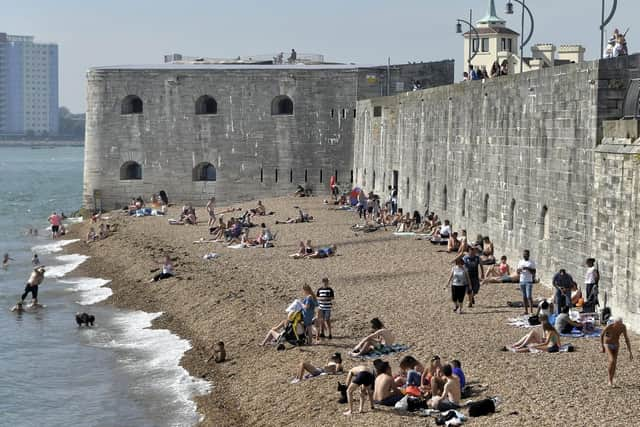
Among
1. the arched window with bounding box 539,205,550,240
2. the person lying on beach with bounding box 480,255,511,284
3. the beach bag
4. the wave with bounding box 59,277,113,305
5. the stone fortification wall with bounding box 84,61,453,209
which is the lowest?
the wave with bounding box 59,277,113,305

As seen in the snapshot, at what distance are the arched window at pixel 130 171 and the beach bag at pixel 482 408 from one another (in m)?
37.0

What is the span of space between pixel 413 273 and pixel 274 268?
4283mm

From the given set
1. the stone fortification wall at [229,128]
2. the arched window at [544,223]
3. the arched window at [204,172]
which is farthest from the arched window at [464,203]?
the arched window at [204,172]

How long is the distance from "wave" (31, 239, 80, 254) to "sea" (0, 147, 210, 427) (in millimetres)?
5746

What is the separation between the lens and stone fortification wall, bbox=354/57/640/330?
744 inches

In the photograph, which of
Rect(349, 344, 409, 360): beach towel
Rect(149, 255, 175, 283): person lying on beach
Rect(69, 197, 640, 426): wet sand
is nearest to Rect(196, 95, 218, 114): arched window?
Rect(69, 197, 640, 426): wet sand

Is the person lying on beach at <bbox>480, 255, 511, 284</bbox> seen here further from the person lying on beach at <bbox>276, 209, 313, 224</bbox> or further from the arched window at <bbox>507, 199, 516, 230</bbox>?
the person lying on beach at <bbox>276, 209, 313, 224</bbox>

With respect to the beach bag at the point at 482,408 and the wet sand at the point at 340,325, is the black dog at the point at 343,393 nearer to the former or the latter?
the wet sand at the point at 340,325

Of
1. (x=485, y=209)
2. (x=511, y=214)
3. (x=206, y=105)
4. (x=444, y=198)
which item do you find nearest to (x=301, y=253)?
(x=444, y=198)

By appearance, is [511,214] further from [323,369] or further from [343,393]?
[343,393]

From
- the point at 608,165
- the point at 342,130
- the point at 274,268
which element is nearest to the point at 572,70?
the point at 608,165

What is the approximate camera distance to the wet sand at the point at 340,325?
1448 cm

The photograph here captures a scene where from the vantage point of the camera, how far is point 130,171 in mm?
50281

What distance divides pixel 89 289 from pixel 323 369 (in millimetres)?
15407
